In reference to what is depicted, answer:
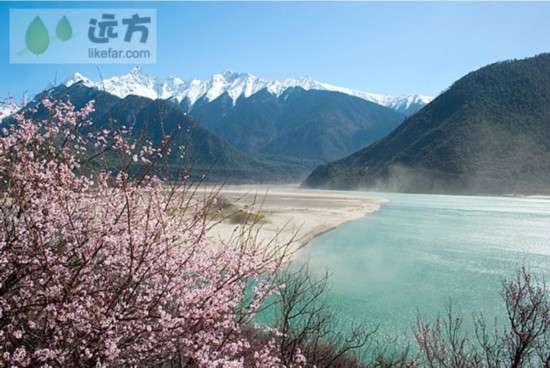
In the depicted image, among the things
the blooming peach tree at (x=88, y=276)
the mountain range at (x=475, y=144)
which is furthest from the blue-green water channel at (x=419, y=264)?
the mountain range at (x=475, y=144)

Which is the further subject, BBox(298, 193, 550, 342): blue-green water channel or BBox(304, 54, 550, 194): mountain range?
BBox(304, 54, 550, 194): mountain range

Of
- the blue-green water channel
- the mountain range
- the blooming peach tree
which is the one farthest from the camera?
the mountain range

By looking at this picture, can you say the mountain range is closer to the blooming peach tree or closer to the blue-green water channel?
the blue-green water channel

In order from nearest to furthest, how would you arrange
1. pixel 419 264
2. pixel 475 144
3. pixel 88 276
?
pixel 88 276, pixel 419 264, pixel 475 144

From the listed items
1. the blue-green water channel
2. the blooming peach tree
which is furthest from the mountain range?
the blooming peach tree

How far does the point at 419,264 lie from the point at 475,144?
324 feet

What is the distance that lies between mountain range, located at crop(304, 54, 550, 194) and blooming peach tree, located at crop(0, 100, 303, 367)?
102 m

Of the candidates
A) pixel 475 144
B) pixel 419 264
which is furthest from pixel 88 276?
pixel 475 144

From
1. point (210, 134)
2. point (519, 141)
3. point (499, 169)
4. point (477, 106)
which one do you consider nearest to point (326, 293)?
point (499, 169)

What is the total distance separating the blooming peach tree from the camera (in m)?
3.29

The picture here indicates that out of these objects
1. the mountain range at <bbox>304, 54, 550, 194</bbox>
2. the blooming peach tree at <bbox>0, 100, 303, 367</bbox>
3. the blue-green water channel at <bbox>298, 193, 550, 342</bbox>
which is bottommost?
→ the blue-green water channel at <bbox>298, 193, 550, 342</bbox>

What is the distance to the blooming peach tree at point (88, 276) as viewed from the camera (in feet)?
10.8

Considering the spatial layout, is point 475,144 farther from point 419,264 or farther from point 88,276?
point 88,276

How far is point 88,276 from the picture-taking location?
12.2ft
